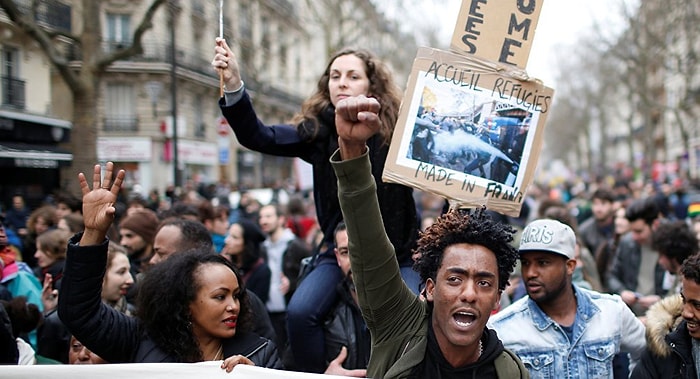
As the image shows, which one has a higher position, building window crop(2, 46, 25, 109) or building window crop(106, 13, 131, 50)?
building window crop(106, 13, 131, 50)

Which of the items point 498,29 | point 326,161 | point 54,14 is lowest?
point 326,161

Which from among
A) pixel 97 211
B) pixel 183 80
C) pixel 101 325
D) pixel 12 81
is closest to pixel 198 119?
pixel 183 80

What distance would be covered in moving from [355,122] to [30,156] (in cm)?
1776

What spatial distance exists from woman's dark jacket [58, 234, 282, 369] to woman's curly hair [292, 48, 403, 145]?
1225 millimetres

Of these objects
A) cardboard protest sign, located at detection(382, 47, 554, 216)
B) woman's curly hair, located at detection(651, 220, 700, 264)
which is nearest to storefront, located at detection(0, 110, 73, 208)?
woman's curly hair, located at detection(651, 220, 700, 264)

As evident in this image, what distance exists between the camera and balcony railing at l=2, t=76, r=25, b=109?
1923cm

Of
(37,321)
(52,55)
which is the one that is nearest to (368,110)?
(37,321)

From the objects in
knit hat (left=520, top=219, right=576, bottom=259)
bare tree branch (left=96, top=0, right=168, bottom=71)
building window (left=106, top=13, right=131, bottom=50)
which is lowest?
knit hat (left=520, top=219, right=576, bottom=259)

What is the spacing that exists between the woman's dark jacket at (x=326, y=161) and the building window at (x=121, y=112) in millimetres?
29352

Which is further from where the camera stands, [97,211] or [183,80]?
[183,80]

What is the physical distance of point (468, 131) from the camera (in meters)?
3.37

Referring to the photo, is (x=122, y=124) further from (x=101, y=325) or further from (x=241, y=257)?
(x=101, y=325)

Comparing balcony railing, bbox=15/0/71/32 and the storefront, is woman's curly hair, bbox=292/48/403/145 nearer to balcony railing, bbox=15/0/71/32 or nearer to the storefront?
balcony railing, bbox=15/0/71/32

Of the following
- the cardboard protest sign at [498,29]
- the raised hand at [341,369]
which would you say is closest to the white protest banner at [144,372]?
the raised hand at [341,369]
